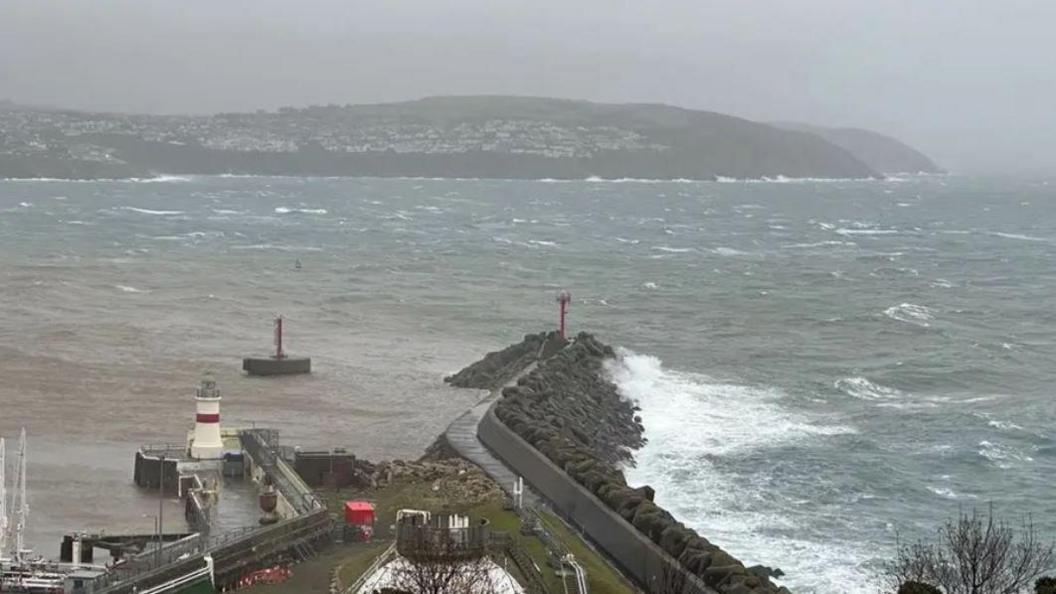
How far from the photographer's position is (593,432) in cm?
3703

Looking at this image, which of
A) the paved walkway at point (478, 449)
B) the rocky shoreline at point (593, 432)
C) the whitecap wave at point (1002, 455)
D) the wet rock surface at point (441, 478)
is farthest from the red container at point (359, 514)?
the whitecap wave at point (1002, 455)

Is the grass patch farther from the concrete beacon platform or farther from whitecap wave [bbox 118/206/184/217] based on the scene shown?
whitecap wave [bbox 118/206/184/217]

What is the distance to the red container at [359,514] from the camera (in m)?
22.6

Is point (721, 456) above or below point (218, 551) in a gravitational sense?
below

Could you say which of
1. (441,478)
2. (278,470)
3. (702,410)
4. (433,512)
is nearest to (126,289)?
(702,410)

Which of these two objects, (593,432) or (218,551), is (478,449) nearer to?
(593,432)

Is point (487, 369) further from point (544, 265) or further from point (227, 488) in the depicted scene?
point (544, 265)

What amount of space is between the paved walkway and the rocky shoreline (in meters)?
0.57

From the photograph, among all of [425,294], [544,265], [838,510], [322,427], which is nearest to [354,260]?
[544,265]

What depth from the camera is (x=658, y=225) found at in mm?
132750

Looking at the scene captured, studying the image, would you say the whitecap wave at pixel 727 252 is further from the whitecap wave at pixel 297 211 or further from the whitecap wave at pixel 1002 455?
the whitecap wave at pixel 1002 455

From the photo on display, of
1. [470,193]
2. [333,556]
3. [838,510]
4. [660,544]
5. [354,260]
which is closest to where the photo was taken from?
[333,556]

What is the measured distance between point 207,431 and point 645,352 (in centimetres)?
2965

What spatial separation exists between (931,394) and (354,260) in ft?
144
